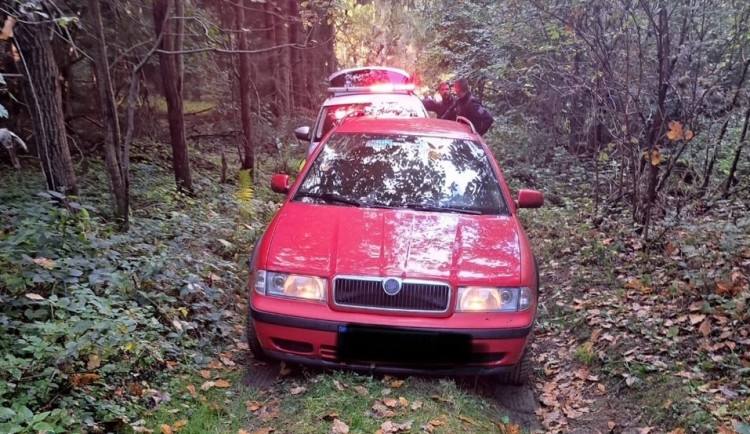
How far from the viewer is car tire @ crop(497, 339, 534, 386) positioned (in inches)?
151

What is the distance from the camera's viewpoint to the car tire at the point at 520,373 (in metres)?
3.84

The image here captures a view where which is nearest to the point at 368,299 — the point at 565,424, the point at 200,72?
the point at 565,424

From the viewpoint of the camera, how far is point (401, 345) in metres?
3.43

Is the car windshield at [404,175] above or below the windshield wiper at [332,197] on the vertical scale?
above

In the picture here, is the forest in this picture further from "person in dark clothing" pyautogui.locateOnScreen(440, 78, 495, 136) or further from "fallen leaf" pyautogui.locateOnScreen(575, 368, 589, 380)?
"person in dark clothing" pyautogui.locateOnScreen(440, 78, 495, 136)

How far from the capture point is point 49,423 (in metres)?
2.70

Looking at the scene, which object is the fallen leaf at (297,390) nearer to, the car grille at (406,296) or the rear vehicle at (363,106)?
the car grille at (406,296)

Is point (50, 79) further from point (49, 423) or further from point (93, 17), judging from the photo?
point (49, 423)

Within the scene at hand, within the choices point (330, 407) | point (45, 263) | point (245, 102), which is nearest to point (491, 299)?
point (330, 407)

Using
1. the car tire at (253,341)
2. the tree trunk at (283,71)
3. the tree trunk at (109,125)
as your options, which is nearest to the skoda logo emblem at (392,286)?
the car tire at (253,341)

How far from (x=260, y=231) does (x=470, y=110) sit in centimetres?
476

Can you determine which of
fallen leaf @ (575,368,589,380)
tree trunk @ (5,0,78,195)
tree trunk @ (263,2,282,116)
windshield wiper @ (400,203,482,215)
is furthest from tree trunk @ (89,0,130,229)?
tree trunk @ (263,2,282,116)

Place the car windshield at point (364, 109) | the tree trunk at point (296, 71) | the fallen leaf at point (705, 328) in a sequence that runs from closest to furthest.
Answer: the fallen leaf at point (705, 328)
the car windshield at point (364, 109)
the tree trunk at point (296, 71)

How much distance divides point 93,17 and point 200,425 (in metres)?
4.76
